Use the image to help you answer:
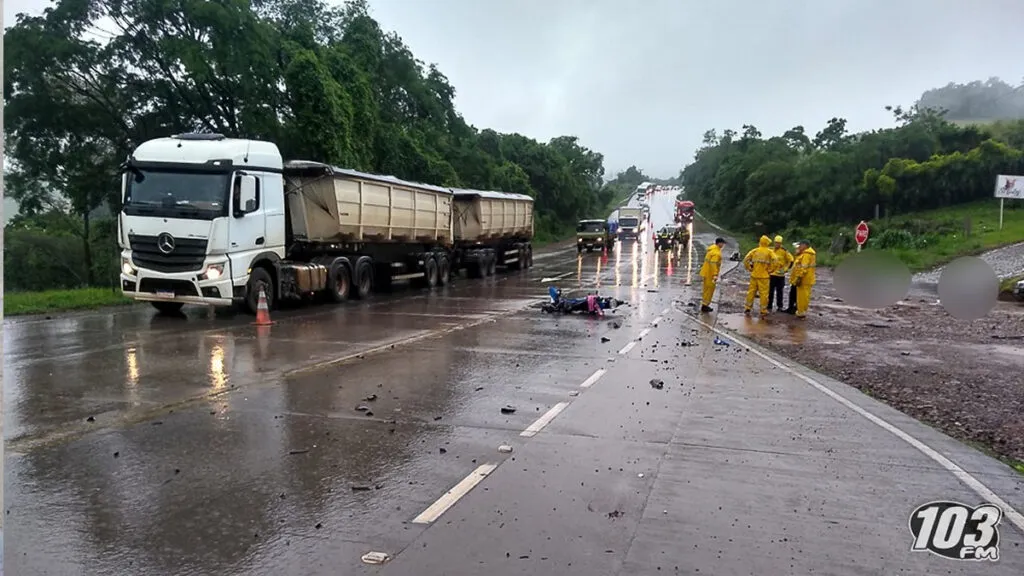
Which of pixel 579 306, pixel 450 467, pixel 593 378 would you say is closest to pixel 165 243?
pixel 579 306

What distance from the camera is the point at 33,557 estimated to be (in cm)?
415

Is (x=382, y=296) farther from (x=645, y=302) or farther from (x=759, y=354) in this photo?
(x=759, y=354)

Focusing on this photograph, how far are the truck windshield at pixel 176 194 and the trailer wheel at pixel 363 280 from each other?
18.1 ft

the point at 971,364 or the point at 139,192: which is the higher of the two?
the point at 139,192

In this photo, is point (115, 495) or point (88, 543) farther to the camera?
point (115, 495)

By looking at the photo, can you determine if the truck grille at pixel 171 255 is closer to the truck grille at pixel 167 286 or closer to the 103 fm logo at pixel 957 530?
the truck grille at pixel 167 286

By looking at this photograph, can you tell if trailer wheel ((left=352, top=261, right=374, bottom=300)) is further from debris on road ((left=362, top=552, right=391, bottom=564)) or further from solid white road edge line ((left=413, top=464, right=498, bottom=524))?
debris on road ((left=362, top=552, right=391, bottom=564))

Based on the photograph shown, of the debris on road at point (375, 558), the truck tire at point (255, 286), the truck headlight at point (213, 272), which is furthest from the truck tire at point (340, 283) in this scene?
the debris on road at point (375, 558)

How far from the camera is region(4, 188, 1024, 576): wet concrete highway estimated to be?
4320 mm

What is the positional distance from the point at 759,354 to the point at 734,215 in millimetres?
77200

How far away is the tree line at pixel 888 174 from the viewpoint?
52.8 m

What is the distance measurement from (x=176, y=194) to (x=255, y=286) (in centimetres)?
236

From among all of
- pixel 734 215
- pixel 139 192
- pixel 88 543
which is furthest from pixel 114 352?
pixel 734 215

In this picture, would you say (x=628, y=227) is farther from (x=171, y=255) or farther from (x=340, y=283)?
(x=171, y=255)
